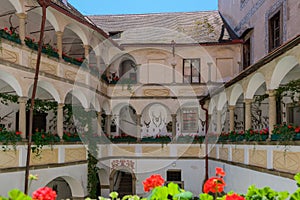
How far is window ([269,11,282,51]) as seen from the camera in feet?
49.4

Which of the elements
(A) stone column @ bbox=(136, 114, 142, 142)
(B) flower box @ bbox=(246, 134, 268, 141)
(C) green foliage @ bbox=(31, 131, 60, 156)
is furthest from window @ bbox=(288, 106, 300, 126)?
(C) green foliage @ bbox=(31, 131, 60, 156)

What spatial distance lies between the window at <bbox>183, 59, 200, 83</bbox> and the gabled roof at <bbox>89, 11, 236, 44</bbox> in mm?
1186

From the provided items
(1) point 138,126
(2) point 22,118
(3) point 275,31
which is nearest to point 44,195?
(2) point 22,118

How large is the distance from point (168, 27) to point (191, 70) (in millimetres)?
3392

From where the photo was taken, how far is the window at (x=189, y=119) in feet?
74.6

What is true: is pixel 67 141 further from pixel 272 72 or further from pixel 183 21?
pixel 183 21

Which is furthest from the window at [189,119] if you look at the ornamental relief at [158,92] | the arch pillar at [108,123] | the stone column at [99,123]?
the stone column at [99,123]

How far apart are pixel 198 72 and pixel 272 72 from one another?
37.7 ft

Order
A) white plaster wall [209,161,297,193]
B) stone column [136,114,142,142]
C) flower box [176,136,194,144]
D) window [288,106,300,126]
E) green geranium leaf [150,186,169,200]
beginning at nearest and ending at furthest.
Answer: green geranium leaf [150,186,169,200], white plaster wall [209,161,297,193], window [288,106,300,126], flower box [176,136,194,144], stone column [136,114,142,142]

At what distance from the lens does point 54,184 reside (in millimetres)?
19516

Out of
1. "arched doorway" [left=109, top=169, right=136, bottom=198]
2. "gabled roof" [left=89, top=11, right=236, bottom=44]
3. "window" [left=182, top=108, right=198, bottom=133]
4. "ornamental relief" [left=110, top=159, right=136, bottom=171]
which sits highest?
"gabled roof" [left=89, top=11, right=236, bottom=44]

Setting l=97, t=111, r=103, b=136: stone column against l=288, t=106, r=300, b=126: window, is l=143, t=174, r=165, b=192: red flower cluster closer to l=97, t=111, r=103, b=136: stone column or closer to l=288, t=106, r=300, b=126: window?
l=288, t=106, r=300, b=126: window

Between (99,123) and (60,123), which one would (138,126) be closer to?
(99,123)

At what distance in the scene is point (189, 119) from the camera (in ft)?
74.9
